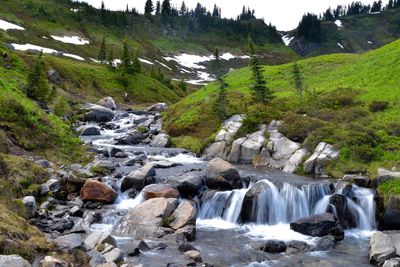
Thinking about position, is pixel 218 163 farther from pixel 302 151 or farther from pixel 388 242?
pixel 388 242

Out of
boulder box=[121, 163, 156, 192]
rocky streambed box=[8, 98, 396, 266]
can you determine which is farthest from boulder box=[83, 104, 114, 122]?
boulder box=[121, 163, 156, 192]

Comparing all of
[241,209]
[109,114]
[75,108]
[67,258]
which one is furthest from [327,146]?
[75,108]

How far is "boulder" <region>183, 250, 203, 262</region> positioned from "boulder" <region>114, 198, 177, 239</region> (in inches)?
102

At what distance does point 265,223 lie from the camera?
72.4 ft

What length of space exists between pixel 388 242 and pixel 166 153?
24030 mm

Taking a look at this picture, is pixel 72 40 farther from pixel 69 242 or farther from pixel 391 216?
pixel 391 216

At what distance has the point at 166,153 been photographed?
126 feet

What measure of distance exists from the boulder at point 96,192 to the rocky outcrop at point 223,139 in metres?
14.8

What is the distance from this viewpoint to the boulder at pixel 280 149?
3262 cm

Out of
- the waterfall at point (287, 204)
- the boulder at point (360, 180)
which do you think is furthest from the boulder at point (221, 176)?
the boulder at point (360, 180)

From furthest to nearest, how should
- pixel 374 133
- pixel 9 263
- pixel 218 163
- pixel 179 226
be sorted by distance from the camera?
1. pixel 374 133
2. pixel 218 163
3. pixel 179 226
4. pixel 9 263

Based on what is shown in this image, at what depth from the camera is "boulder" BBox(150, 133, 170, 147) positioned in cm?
4436

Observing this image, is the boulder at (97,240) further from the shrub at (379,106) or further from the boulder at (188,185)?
the shrub at (379,106)

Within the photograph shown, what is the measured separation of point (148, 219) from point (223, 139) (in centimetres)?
1983
